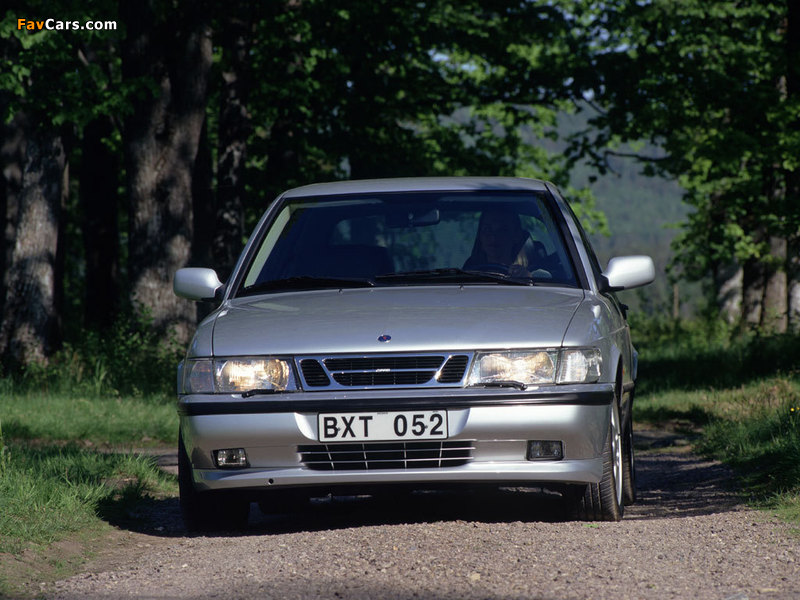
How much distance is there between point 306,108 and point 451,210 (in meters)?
16.8

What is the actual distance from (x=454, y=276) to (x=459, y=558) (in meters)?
1.91

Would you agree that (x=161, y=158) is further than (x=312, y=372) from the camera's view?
Yes

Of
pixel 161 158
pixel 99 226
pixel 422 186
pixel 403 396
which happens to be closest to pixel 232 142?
pixel 161 158

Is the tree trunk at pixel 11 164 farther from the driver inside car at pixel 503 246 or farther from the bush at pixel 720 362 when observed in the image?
the driver inside car at pixel 503 246

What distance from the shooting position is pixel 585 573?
4.75 m

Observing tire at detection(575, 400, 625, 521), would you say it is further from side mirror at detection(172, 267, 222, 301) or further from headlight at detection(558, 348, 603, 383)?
side mirror at detection(172, 267, 222, 301)

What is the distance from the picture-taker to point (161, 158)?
16.4 m

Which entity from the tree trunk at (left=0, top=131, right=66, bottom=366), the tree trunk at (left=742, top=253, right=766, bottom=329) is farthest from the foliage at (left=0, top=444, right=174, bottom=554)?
the tree trunk at (left=742, top=253, right=766, bottom=329)

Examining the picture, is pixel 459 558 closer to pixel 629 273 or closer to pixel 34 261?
pixel 629 273

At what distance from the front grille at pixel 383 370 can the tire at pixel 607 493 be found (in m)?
0.86

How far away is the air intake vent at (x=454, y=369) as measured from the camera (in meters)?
5.57

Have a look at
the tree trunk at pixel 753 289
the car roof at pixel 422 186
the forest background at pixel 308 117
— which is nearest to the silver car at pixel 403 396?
the car roof at pixel 422 186

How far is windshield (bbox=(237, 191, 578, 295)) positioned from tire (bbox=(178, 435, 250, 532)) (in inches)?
43.5

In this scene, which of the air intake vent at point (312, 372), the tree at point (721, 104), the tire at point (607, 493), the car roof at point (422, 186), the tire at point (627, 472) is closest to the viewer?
the air intake vent at point (312, 372)
